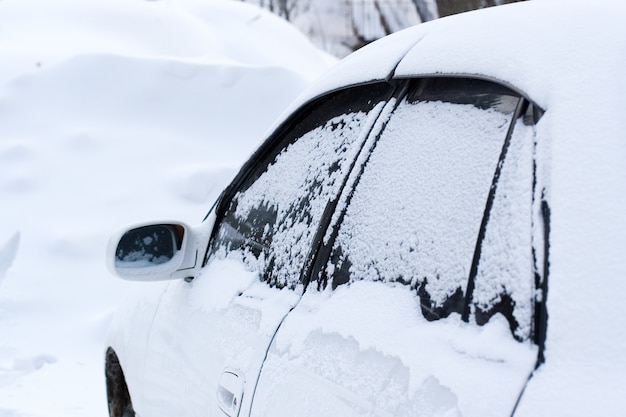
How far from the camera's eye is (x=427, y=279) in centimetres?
145

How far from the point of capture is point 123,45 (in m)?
9.78

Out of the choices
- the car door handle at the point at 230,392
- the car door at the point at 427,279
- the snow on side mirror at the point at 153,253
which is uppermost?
→ the car door at the point at 427,279

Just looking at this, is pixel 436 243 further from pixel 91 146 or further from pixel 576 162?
pixel 91 146

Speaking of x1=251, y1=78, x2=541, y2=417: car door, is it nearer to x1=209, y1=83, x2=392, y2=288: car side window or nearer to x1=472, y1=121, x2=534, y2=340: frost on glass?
x1=472, y1=121, x2=534, y2=340: frost on glass

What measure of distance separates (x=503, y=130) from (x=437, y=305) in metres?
0.34

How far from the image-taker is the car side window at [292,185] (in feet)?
6.23

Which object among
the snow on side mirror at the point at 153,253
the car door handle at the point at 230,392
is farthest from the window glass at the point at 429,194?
the snow on side mirror at the point at 153,253

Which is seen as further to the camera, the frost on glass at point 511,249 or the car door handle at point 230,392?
the car door handle at point 230,392

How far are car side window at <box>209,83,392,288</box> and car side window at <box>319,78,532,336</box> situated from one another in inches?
4.8

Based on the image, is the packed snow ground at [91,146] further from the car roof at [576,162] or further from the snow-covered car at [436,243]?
the car roof at [576,162]

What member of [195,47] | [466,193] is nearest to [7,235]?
[195,47]

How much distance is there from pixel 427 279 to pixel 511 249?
239 mm

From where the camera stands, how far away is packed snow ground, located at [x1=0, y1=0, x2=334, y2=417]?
5273mm

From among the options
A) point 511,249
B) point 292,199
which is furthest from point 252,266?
point 511,249
